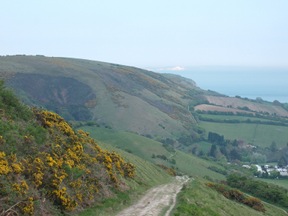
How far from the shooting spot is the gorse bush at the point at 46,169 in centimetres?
1653

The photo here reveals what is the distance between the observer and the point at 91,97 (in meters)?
164

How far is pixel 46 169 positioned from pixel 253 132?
6383 inches

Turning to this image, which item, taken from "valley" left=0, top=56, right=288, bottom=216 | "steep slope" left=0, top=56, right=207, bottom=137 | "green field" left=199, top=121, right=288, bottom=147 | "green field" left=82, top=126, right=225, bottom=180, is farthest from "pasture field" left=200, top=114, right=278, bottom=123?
"green field" left=82, top=126, right=225, bottom=180

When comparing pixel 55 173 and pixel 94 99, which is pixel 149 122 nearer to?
pixel 94 99

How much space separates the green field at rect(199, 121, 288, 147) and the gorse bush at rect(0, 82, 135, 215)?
143768mm

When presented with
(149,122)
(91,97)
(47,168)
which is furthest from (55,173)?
(91,97)

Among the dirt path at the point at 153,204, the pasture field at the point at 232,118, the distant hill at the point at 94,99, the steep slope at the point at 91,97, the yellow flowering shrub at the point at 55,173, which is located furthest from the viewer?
the pasture field at the point at 232,118

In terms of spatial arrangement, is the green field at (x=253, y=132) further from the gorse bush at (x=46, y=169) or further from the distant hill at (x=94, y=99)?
the gorse bush at (x=46, y=169)

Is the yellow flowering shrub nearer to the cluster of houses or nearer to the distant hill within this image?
the cluster of houses

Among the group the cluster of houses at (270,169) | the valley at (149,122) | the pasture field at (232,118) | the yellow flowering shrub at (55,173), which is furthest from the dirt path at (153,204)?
the pasture field at (232,118)

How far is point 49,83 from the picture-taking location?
565ft

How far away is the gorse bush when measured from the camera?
16.5 metres

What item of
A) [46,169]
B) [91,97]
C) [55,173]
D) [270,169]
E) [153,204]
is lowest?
[270,169]

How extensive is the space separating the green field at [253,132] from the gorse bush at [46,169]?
144m
